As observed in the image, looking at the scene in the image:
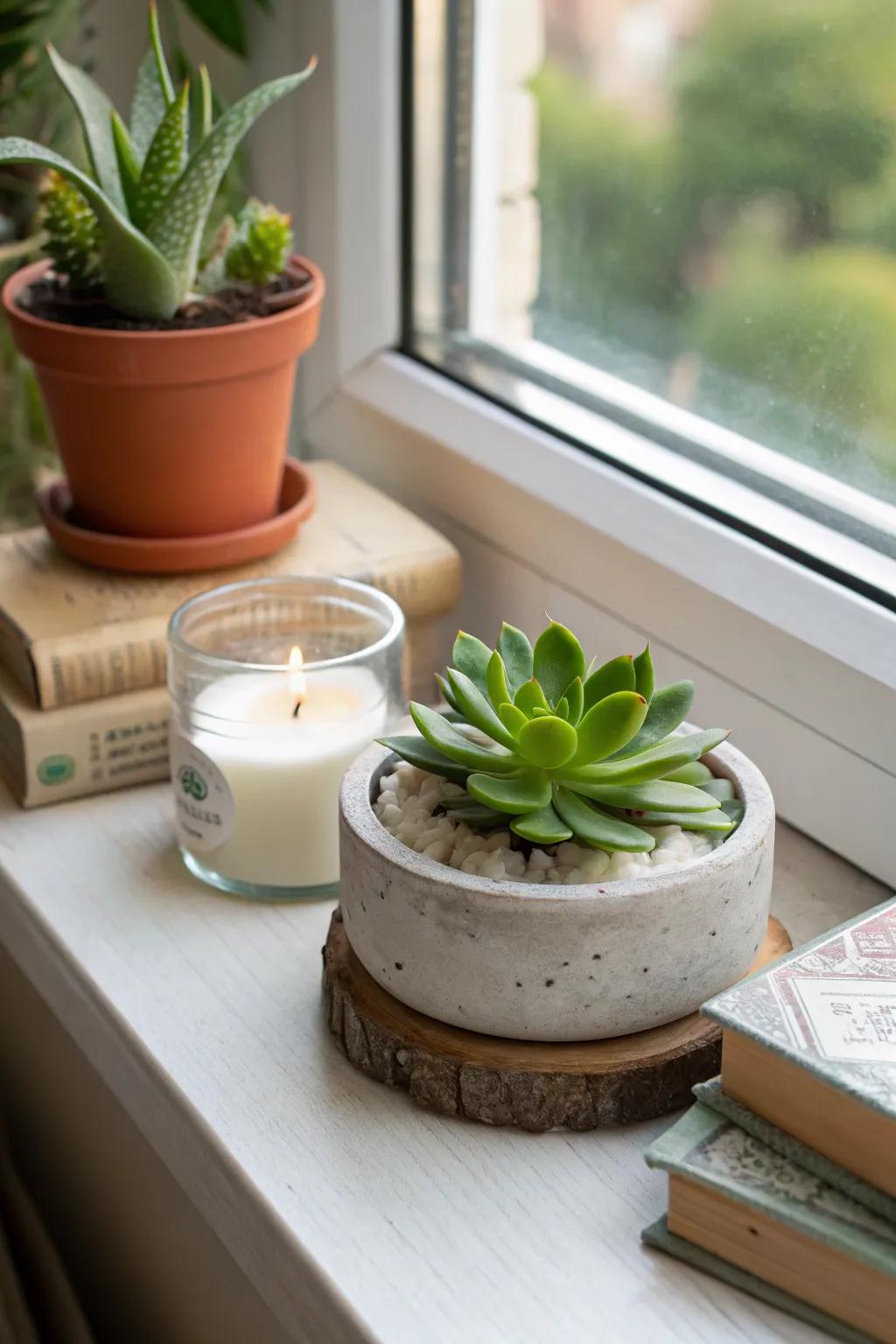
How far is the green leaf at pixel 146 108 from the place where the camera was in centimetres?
77

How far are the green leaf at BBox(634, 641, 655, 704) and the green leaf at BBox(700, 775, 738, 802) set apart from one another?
0.05 m

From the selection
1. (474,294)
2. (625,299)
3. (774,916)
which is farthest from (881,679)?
(474,294)

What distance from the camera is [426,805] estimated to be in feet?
1.83

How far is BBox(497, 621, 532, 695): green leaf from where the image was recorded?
0.58m

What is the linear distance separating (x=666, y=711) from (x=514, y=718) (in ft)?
0.21

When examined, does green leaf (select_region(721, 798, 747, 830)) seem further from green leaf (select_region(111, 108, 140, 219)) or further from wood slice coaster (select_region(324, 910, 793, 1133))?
green leaf (select_region(111, 108, 140, 219))

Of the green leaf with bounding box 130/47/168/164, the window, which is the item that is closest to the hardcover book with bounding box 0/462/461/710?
the window

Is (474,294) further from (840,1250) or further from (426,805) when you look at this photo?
(840,1250)

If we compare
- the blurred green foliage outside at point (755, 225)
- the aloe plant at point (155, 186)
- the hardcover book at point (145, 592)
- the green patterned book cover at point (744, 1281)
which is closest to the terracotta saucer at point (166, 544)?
the hardcover book at point (145, 592)

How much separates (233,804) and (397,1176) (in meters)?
0.19

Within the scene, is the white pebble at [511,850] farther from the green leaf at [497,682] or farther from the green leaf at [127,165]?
the green leaf at [127,165]

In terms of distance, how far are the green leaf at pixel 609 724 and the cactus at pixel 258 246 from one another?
356 millimetres

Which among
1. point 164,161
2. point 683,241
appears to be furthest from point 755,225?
point 164,161

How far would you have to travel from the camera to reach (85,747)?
74 cm
